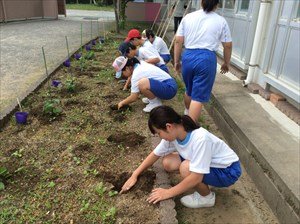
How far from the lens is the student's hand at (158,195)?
216 centimetres

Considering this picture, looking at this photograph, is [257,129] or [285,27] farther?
[285,27]

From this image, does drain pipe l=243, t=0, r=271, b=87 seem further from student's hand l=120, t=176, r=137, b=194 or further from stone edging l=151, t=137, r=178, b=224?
student's hand l=120, t=176, r=137, b=194

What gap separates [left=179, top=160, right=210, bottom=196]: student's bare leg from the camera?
2074mm

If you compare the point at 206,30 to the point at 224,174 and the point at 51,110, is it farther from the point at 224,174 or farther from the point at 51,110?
the point at 51,110

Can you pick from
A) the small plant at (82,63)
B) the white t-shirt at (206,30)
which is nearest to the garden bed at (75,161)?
the white t-shirt at (206,30)

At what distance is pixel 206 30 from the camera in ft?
9.76

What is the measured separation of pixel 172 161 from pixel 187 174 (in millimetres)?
256

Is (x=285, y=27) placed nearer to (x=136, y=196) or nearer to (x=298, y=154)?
(x=298, y=154)

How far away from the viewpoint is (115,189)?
7.79 ft

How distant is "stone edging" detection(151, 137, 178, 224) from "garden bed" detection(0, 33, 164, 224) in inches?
2.0

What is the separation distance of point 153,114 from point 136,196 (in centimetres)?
74

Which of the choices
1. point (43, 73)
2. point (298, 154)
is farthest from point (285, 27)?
point (43, 73)

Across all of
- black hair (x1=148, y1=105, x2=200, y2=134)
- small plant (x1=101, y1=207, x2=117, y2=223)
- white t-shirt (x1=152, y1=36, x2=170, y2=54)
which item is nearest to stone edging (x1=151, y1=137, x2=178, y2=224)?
small plant (x1=101, y1=207, x2=117, y2=223)

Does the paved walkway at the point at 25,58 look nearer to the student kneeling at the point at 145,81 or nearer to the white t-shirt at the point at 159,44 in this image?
the student kneeling at the point at 145,81
